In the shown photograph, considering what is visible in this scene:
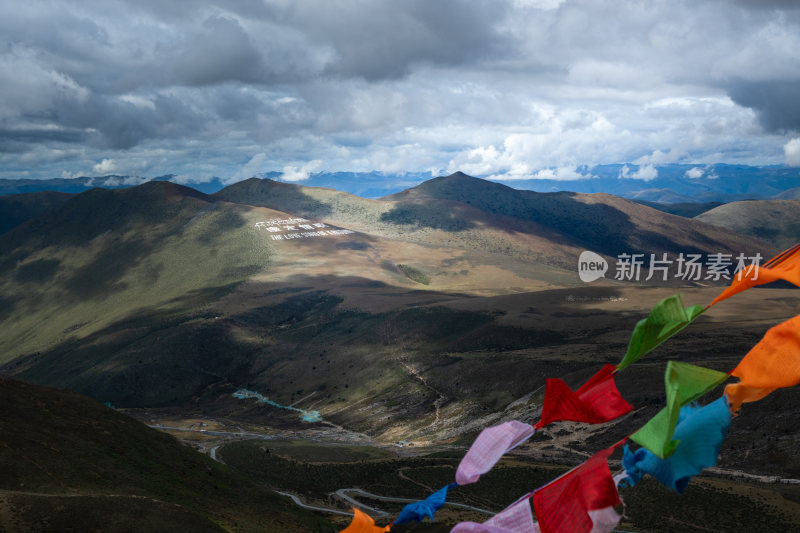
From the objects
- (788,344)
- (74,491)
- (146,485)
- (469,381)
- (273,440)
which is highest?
(788,344)

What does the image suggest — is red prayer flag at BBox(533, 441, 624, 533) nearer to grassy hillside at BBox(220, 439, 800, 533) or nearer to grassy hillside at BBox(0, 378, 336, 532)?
grassy hillside at BBox(0, 378, 336, 532)

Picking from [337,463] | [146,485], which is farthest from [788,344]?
[337,463]

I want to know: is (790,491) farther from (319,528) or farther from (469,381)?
(469,381)

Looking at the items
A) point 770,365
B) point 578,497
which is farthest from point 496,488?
point 770,365

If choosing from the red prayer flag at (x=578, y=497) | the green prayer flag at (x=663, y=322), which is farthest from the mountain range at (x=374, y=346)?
the green prayer flag at (x=663, y=322)

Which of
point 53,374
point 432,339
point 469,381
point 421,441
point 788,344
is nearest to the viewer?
point 788,344

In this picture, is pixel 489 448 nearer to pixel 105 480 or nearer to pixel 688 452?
pixel 688 452

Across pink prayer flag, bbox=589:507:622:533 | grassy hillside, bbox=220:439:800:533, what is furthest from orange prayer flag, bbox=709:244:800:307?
grassy hillside, bbox=220:439:800:533
